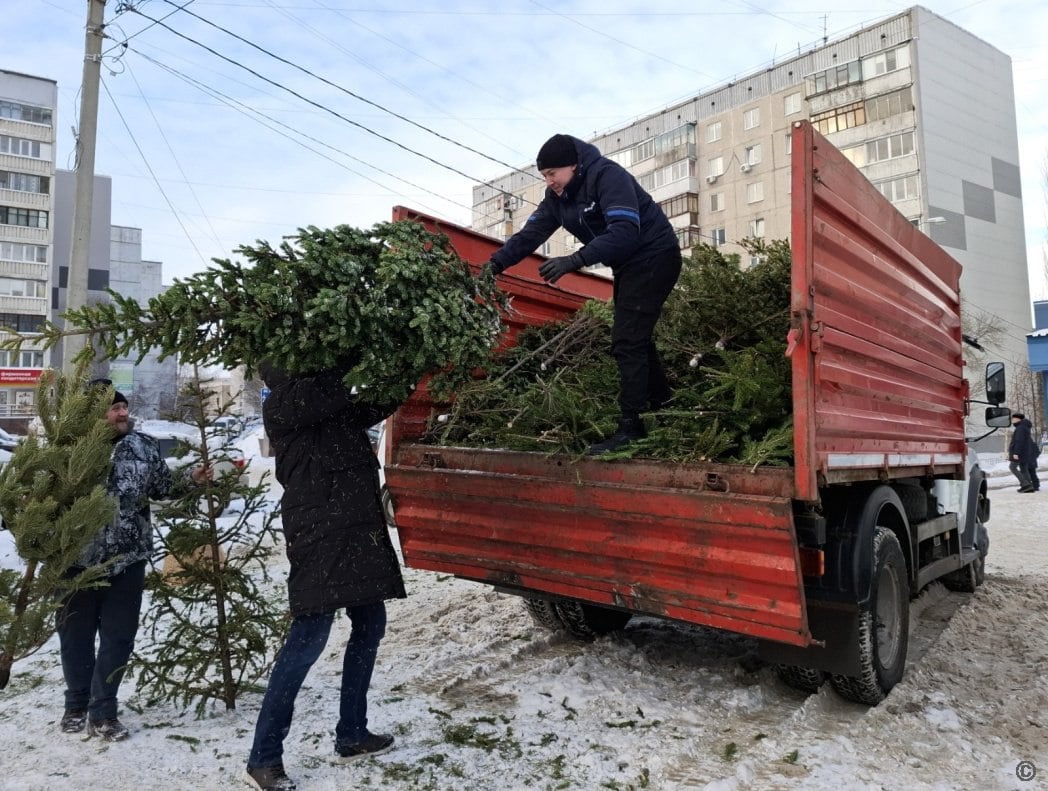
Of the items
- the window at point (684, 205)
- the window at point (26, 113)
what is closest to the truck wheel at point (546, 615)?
the window at point (684, 205)

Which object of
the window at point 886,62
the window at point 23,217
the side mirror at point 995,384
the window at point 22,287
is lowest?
the side mirror at point 995,384

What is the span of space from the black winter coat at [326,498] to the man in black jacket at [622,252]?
99 cm

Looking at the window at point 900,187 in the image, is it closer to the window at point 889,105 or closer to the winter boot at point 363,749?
the window at point 889,105

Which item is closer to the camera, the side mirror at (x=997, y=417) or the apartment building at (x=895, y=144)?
the side mirror at (x=997, y=417)

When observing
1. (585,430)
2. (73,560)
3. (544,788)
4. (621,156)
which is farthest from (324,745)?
(621,156)

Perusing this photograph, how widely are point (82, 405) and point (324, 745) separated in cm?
178

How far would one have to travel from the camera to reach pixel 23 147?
1583 inches

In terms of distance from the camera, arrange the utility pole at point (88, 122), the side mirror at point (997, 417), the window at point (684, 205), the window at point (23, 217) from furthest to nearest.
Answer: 1. the window at point (23, 217)
2. the window at point (684, 205)
3. the utility pole at point (88, 122)
4. the side mirror at point (997, 417)

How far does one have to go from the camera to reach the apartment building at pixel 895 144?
2828 cm

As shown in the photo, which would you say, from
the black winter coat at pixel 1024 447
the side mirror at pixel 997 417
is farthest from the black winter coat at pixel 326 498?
the black winter coat at pixel 1024 447

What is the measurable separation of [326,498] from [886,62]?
31.9 m

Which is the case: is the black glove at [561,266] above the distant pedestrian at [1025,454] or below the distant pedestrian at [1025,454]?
above

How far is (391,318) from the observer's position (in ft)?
9.70

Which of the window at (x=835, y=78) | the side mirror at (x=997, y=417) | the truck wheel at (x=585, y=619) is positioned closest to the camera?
the truck wheel at (x=585, y=619)
